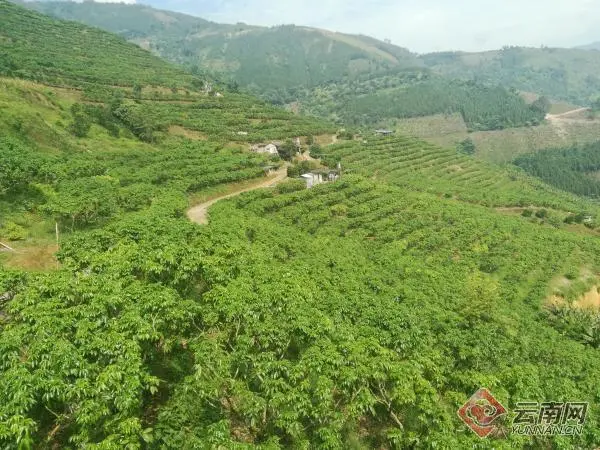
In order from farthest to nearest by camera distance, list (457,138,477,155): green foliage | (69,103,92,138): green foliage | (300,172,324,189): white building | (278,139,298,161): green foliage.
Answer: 1. (457,138,477,155): green foliage
2. (278,139,298,161): green foliage
3. (300,172,324,189): white building
4. (69,103,92,138): green foliage

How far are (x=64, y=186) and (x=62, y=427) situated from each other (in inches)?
1247

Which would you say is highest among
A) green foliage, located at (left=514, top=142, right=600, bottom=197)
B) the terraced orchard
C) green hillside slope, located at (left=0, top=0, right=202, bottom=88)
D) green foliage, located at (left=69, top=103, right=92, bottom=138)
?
green hillside slope, located at (left=0, top=0, right=202, bottom=88)

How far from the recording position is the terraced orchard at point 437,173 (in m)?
81.4

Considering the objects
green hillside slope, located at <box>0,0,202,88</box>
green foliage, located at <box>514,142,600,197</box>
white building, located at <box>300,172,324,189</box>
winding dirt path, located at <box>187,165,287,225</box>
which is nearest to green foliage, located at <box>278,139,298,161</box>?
winding dirt path, located at <box>187,165,287,225</box>

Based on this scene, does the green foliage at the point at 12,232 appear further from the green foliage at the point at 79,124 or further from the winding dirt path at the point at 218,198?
the green foliage at the point at 79,124

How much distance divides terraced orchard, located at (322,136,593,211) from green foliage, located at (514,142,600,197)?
55.1m

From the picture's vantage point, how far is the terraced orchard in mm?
81438

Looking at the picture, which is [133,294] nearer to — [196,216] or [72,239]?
[72,239]

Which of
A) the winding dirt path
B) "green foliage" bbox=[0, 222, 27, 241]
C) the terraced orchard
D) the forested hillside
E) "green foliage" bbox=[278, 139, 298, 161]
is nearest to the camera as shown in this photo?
the forested hillside

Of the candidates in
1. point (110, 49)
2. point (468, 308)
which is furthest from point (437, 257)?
point (110, 49)

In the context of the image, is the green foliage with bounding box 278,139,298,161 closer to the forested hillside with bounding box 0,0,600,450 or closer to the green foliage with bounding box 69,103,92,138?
the forested hillside with bounding box 0,0,600,450

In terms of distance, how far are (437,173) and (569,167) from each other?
103 meters

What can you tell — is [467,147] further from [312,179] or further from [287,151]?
[312,179]

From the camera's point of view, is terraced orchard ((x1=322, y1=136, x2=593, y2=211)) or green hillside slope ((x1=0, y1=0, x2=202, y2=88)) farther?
green hillside slope ((x1=0, y1=0, x2=202, y2=88))
